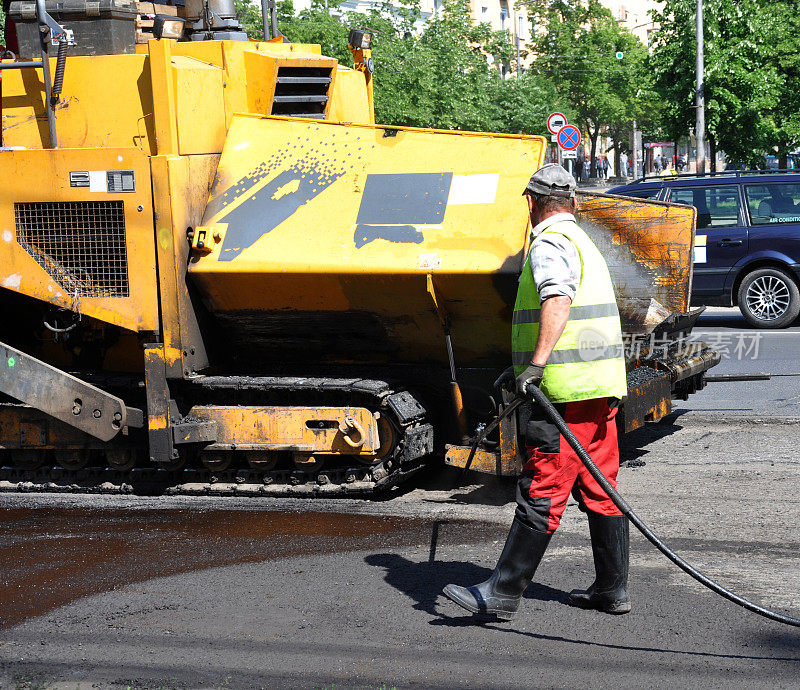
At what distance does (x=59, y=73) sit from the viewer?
631 centimetres

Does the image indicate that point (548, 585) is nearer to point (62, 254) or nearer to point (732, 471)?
Answer: point (732, 471)

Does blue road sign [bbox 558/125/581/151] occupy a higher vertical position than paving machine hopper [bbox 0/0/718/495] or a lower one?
higher

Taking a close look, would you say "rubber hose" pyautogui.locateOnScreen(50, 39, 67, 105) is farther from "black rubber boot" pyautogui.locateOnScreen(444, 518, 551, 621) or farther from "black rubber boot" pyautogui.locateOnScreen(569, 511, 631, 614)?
"black rubber boot" pyautogui.locateOnScreen(569, 511, 631, 614)

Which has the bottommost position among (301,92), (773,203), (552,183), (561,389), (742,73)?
(561,389)

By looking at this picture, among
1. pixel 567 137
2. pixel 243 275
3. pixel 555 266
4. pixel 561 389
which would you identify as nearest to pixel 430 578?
pixel 561 389

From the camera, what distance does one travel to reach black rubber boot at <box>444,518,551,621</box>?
4430mm

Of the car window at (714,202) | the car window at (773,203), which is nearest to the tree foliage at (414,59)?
the car window at (714,202)

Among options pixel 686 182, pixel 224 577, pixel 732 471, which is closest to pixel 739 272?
pixel 686 182

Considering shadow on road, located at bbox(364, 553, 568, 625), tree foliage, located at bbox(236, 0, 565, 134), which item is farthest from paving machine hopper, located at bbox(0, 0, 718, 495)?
tree foliage, located at bbox(236, 0, 565, 134)

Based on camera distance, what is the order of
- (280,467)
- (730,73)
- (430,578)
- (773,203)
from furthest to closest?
(730,73)
(773,203)
(280,467)
(430,578)

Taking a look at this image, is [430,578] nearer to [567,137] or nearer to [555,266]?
[555,266]

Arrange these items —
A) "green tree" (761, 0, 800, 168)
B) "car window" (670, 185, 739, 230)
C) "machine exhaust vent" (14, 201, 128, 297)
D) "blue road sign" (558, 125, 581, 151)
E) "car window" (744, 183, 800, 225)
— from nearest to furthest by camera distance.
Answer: "machine exhaust vent" (14, 201, 128, 297), "car window" (744, 183, 800, 225), "car window" (670, 185, 739, 230), "blue road sign" (558, 125, 581, 151), "green tree" (761, 0, 800, 168)

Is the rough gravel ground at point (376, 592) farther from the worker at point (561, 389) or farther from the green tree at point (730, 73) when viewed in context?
the green tree at point (730, 73)

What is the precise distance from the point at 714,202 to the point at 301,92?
7.13m
